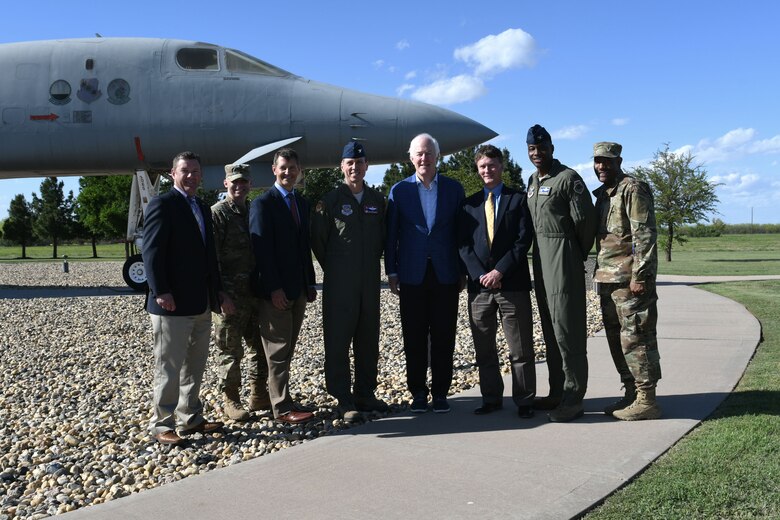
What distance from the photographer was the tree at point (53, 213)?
175 feet

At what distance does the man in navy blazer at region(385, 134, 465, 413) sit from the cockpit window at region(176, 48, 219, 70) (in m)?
7.74

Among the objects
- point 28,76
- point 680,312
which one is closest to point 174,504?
point 680,312

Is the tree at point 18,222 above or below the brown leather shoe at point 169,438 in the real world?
above

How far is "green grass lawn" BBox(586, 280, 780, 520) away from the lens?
2863mm

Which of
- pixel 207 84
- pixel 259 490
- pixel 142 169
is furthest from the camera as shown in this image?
pixel 142 169

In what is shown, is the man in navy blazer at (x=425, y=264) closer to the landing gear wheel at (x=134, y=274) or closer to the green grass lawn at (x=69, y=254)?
the landing gear wheel at (x=134, y=274)

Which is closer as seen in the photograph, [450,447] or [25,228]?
[450,447]

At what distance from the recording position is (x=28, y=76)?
11.6 metres

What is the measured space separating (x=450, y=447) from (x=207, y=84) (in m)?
9.06

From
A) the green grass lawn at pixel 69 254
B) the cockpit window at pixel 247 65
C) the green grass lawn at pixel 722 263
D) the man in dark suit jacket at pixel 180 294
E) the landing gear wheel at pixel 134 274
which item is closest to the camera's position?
the man in dark suit jacket at pixel 180 294

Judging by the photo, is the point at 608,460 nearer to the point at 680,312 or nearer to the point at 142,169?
the point at 680,312

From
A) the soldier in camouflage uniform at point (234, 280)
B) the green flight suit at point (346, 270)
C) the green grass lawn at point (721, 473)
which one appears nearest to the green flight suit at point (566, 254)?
the green grass lawn at point (721, 473)

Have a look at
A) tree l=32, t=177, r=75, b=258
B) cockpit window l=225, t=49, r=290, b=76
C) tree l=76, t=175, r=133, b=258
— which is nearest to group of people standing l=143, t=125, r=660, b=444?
cockpit window l=225, t=49, r=290, b=76

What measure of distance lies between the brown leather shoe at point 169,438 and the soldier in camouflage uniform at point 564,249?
242 centimetres
